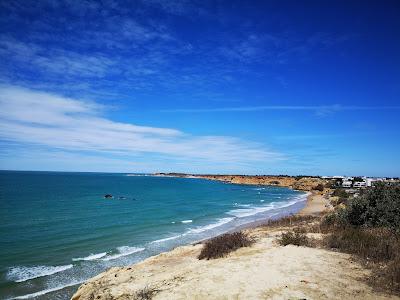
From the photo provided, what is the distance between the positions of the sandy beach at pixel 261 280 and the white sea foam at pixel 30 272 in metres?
5.22

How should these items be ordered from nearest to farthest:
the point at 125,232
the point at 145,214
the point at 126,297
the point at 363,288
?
the point at 363,288 → the point at 126,297 → the point at 125,232 → the point at 145,214

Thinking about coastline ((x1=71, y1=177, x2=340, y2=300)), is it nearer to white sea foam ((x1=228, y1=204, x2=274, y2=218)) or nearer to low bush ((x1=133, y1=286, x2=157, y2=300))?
low bush ((x1=133, y1=286, x2=157, y2=300))

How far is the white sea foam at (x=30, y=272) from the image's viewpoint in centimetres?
1591

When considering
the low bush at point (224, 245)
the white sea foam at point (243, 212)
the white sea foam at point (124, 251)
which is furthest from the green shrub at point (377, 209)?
the white sea foam at point (243, 212)

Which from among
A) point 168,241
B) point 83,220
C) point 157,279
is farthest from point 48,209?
point 157,279

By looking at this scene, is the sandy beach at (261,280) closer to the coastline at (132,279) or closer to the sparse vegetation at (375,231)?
the coastline at (132,279)

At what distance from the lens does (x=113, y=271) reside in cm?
1441

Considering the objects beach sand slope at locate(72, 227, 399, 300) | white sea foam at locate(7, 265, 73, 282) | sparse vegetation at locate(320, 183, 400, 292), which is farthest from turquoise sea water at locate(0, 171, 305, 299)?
sparse vegetation at locate(320, 183, 400, 292)

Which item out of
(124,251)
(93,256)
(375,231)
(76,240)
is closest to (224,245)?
(375,231)

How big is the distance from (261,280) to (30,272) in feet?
41.9

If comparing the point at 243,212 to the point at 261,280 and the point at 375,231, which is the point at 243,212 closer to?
the point at 375,231

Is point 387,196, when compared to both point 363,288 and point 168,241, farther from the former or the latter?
point 168,241

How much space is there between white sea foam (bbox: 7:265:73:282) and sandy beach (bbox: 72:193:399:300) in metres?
5.22

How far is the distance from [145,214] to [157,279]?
1097 inches
